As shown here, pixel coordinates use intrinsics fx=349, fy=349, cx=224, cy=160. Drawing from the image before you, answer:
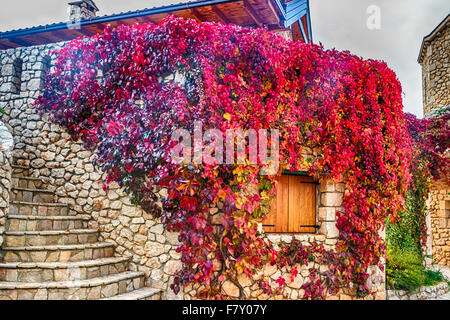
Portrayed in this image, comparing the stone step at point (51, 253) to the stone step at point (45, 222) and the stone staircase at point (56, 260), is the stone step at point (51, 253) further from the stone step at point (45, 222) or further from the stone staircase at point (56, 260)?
the stone step at point (45, 222)

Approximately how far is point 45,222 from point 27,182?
1162mm

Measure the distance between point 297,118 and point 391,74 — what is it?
2.06m

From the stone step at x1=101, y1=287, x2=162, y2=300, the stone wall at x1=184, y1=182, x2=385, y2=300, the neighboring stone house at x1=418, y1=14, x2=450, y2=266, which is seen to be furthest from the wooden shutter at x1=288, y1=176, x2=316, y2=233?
the neighboring stone house at x1=418, y1=14, x2=450, y2=266

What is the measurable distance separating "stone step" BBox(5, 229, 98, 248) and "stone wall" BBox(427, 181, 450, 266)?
9640 mm

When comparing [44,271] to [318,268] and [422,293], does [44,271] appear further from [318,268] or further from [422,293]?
[422,293]

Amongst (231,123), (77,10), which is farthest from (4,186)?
(77,10)

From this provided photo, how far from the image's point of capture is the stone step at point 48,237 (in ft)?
14.7

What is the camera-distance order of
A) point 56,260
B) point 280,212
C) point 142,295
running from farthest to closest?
point 280,212, point 56,260, point 142,295

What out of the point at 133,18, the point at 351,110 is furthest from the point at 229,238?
the point at 133,18

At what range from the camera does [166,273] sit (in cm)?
473

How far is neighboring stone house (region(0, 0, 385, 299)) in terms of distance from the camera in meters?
4.22

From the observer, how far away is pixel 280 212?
17.4 ft

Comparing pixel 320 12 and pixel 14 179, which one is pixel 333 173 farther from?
pixel 320 12

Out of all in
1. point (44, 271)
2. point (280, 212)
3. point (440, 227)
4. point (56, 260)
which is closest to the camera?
point (44, 271)
